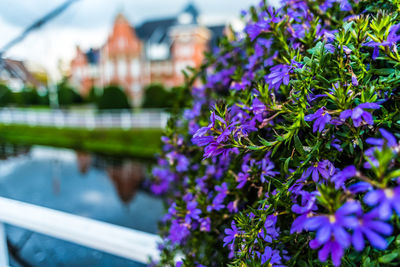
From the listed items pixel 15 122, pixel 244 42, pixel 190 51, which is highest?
pixel 244 42

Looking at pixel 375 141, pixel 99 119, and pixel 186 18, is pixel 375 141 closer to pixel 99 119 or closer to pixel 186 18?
pixel 99 119

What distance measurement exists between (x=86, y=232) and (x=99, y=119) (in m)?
12.7

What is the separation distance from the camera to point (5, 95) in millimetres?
20734

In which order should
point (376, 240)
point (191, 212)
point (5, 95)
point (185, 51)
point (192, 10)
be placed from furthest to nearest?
point (185, 51), point (192, 10), point (5, 95), point (191, 212), point (376, 240)

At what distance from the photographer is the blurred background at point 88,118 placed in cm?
354

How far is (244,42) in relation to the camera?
56.8 inches

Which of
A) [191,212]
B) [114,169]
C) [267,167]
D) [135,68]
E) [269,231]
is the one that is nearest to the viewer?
[269,231]

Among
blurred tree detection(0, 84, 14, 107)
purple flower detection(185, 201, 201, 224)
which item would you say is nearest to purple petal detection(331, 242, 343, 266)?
purple flower detection(185, 201, 201, 224)

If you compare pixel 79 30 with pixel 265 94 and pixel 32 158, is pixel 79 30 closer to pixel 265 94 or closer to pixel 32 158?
pixel 32 158

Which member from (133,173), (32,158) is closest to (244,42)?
(133,173)

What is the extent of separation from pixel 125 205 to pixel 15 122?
13.9 metres

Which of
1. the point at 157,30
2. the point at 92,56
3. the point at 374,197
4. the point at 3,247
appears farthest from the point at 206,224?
the point at 92,56

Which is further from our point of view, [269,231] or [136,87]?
[136,87]

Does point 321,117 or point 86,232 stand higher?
point 321,117
